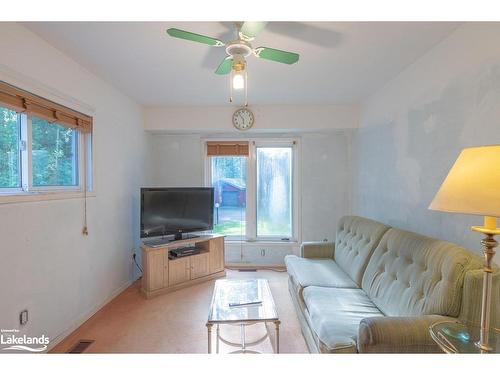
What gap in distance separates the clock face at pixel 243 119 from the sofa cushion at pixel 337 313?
7.94ft

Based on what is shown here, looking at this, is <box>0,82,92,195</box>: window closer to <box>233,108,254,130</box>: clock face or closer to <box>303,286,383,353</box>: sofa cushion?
<box>233,108,254,130</box>: clock face

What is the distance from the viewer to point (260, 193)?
434 centimetres

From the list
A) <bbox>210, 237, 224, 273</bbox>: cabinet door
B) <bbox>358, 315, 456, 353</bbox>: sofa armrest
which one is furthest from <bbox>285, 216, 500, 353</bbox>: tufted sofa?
<bbox>210, 237, 224, 273</bbox>: cabinet door

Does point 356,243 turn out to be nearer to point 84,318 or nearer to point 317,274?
point 317,274

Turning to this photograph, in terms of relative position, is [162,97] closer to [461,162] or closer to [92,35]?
[92,35]

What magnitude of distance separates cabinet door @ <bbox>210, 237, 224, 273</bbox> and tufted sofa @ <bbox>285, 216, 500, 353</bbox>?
1.21m

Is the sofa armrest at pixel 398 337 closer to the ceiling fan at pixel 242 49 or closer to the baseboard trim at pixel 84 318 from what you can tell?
the ceiling fan at pixel 242 49

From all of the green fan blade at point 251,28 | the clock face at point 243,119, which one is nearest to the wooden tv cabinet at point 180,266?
the clock face at point 243,119

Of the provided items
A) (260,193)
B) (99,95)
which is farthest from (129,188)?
(260,193)

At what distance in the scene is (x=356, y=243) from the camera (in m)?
2.68

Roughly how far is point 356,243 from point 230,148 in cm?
239

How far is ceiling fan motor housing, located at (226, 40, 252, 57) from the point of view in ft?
5.39

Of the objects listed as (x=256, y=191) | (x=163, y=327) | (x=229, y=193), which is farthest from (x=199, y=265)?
(x=256, y=191)

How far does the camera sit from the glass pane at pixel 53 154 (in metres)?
2.15
